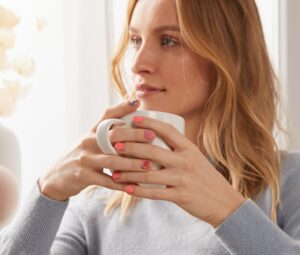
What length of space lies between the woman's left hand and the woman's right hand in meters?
0.01

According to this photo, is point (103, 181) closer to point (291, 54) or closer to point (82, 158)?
point (82, 158)

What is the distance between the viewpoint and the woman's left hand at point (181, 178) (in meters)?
0.93

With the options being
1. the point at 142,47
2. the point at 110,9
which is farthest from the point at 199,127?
the point at 110,9

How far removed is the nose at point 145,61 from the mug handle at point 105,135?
31cm

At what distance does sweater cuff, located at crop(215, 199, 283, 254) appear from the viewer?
1021mm

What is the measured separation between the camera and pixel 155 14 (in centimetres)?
128

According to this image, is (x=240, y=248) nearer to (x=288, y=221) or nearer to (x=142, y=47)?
(x=288, y=221)

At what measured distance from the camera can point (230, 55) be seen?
1335 millimetres

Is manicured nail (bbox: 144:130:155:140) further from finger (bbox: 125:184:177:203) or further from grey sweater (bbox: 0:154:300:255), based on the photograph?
grey sweater (bbox: 0:154:300:255)

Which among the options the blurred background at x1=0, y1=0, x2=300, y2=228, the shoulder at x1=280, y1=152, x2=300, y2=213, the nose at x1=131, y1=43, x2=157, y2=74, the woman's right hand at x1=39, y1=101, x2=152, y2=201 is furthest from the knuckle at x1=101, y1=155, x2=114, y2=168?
the blurred background at x1=0, y1=0, x2=300, y2=228

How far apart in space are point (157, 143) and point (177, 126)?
0.05 meters

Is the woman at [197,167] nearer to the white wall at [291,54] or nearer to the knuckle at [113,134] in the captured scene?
the knuckle at [113,134]

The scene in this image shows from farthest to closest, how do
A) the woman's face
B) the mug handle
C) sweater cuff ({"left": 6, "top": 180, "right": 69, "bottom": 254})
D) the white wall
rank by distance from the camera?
the white wall, the woman's face, sweater cuff ({"left": 6, "top": 180, "right": 69, "bottom": 254}), the mug handle

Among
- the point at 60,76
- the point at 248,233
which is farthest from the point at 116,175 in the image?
the point at 60,76
